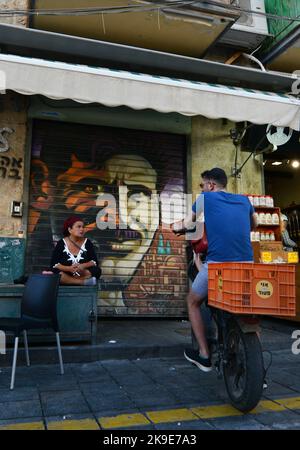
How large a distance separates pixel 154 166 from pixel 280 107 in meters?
2.78

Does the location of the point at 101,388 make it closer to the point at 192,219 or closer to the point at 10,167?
the point at 192,219

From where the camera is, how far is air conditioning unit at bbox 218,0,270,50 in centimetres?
779

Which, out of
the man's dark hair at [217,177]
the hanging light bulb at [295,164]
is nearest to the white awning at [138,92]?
the man's dark hair at [217,177]

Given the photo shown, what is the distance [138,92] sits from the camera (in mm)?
5316

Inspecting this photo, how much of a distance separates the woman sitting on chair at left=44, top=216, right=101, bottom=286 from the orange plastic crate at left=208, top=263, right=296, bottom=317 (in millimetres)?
2586

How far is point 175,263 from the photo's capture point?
24.9ft

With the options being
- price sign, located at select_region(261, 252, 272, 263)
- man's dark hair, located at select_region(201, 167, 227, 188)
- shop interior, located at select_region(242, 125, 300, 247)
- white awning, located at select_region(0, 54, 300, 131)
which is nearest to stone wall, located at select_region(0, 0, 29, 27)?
white awning, located at select_region(0, 54, 300, 131)

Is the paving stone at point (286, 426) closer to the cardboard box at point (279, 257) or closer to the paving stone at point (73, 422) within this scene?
the paving stone at point (73, 422)

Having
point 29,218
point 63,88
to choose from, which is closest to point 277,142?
point 63,88

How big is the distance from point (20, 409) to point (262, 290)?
2.14 metres

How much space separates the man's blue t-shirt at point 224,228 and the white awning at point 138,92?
2.48 meters

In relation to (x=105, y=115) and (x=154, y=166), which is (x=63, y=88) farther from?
(x=154, y=166)

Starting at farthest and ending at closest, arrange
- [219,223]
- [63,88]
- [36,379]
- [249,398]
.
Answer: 1. [63,88]
2. [36,379]
3. [219,223]
4. [249,398]

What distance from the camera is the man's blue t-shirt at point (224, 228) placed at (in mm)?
3381
